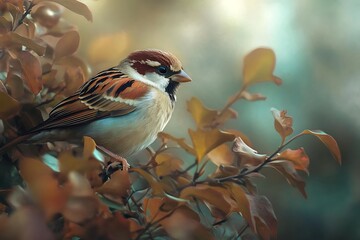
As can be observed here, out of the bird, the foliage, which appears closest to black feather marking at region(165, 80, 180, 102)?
the bird

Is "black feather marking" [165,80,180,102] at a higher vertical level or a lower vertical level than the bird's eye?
lower

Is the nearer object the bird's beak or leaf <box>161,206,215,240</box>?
leaf <box>161,206,215,240</box>

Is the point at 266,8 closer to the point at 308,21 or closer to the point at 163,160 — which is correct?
the point at 308,21

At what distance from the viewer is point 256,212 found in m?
0.44

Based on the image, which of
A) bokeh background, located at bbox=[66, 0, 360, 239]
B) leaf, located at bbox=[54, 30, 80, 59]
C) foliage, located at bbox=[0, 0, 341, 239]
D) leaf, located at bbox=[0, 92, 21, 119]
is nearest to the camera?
foliage, located at bbox=[0, 0, 341, 239]

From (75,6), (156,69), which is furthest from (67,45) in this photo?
(156,69)

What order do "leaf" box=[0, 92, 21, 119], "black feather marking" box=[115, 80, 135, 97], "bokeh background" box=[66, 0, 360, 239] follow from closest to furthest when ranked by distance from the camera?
"leaf" box=[0, 92, 21, 119]
"black feather marking" box=[115, 80, 135, 97]
"bokeh background" box=[66, 0, 360, 239]

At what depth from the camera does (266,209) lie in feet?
1.45

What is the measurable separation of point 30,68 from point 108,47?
0.16 metres

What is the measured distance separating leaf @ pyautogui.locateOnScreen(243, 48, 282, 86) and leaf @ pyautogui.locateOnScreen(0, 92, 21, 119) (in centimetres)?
19

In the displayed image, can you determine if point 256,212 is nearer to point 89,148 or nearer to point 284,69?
point 89,148

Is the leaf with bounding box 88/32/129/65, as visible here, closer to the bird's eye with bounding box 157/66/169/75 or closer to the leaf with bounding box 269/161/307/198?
the bird's eye with bounding box 157/66/169/75

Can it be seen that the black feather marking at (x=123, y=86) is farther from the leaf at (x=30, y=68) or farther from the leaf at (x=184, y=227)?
the leaf at (x=184, y=227)

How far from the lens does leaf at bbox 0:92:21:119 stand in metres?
0.44
